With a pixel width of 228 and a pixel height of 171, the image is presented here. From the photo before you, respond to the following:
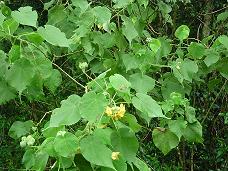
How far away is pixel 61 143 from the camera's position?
1.24 m

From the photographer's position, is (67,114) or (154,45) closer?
(67,114)

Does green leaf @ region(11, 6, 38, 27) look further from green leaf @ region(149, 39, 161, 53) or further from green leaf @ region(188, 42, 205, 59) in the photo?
green leaf @ region(188, 42, 205, 59)

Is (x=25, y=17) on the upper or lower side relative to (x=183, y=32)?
upper

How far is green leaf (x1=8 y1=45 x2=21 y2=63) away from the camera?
5.53ft

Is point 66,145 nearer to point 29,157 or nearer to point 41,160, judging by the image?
point 41,160

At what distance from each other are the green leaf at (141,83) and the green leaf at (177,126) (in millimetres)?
189

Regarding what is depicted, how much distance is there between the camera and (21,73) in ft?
5.61

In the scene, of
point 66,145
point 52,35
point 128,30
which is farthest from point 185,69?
point 66,145

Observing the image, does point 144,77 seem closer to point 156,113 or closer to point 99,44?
point 99,44

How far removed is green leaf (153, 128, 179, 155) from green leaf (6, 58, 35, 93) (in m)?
0.70

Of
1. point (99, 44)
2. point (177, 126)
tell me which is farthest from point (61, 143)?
point (99, 44)

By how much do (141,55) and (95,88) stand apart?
2.89 feet

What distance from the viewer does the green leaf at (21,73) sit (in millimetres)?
1697

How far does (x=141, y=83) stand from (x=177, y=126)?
0.85 feet
